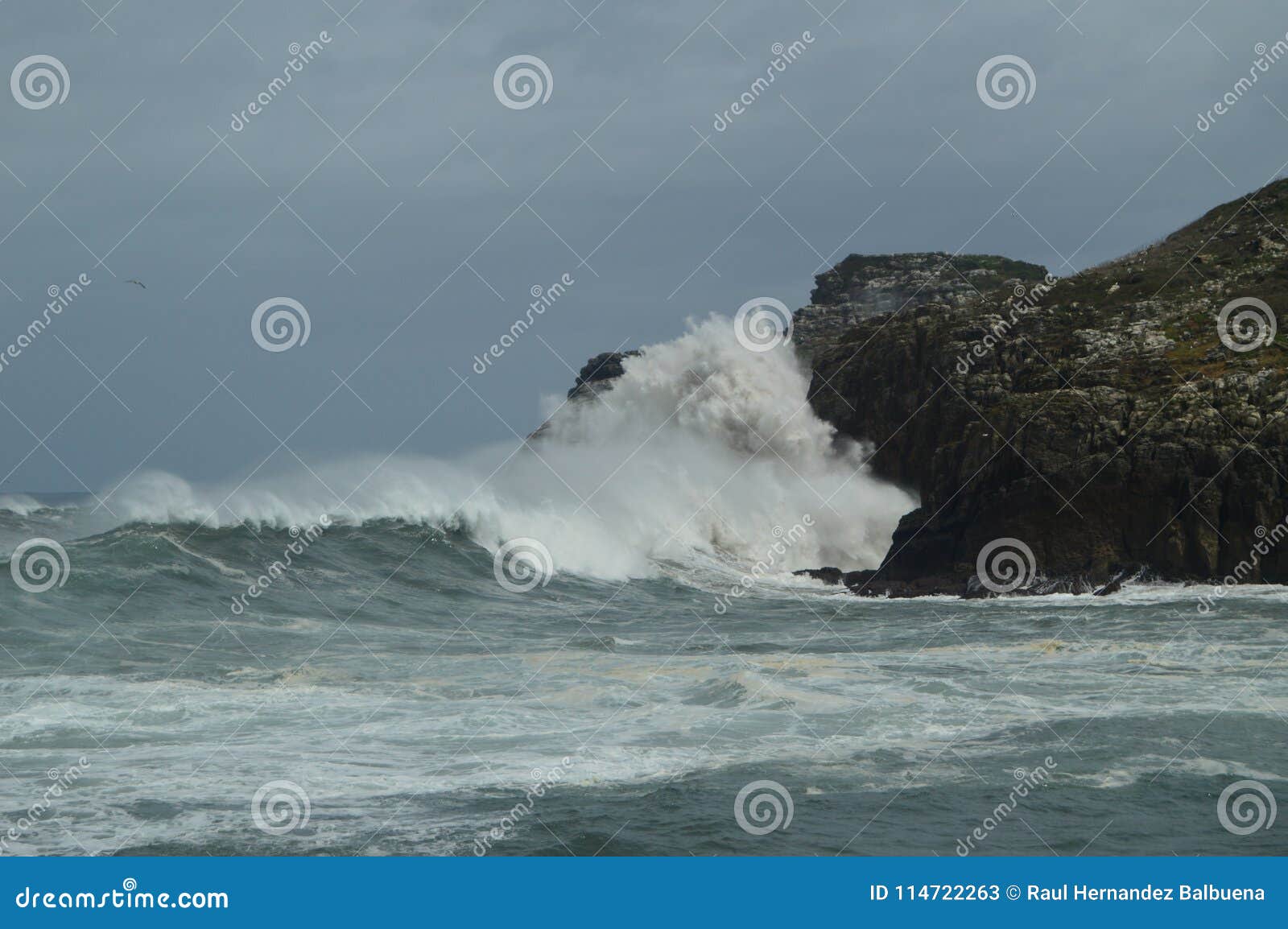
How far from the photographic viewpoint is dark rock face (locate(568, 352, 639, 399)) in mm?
61906

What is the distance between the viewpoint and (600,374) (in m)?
67.8

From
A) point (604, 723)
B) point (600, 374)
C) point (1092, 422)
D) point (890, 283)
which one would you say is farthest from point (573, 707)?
point (890, 283)

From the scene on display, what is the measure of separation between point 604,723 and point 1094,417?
25.5m

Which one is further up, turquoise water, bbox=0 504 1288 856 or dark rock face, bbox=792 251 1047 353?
dark rock face, bbox=792 251 1047 353

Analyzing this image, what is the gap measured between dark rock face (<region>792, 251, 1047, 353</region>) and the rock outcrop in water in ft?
92.9

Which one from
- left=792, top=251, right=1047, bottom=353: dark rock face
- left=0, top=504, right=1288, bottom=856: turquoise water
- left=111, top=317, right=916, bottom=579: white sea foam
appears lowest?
left=0, top=504, right=1288, bottom=856: turquoise water

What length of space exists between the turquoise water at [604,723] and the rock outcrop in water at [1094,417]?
546 centimetres

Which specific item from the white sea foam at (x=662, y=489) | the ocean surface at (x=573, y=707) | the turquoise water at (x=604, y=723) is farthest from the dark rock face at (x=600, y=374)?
the turquoise water at (x=604, y=723)

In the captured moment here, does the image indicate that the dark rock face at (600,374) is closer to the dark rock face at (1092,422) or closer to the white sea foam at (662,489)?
the white sea foam at (662,489)

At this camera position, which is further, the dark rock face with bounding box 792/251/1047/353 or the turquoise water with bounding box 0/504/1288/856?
the dark rock face with bounding box 792/251/1047/353

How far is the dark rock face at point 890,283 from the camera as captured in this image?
8075cm

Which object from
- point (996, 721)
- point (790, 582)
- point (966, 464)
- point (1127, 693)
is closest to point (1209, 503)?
point (966, 464)

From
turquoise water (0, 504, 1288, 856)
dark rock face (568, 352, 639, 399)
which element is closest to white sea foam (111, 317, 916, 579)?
dark rock face (568, 352, 639, 399)

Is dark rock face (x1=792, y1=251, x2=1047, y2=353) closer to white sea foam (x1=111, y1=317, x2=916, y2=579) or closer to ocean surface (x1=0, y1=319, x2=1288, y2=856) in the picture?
white sea foam (x1=111, y1=317, x2=916, y2=579)
